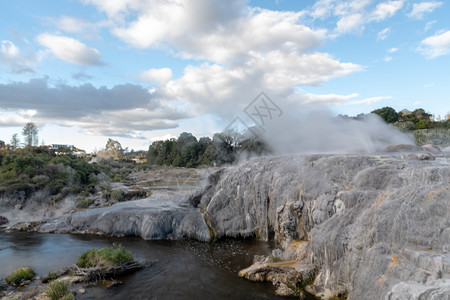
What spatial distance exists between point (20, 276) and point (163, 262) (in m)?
5.78

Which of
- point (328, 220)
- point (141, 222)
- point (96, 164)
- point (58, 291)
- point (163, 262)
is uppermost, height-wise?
point (96, 164)

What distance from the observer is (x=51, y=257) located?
587 inches

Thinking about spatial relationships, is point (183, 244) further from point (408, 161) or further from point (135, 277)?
point (408, 161)

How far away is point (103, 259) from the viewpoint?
12.6 m

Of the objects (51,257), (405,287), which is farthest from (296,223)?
(51,257)

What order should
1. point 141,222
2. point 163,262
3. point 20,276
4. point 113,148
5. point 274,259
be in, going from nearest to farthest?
point 20,276 → point 274,259 → point 163,262 → point 141,222 → point 113,148

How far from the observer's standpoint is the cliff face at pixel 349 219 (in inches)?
301

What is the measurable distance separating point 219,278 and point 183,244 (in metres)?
4.81

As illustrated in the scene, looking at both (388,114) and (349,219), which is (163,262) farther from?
(388,114)

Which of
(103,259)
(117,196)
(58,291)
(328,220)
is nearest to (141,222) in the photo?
(103,259)

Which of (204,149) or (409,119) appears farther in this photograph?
(204,149)

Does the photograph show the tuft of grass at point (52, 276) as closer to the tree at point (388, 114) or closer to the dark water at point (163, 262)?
the dark water at point (163, 262)

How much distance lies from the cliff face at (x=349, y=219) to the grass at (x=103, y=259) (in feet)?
18.2

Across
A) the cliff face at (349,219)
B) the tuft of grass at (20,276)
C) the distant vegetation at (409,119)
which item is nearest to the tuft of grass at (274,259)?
the cliff face at (349,219)
